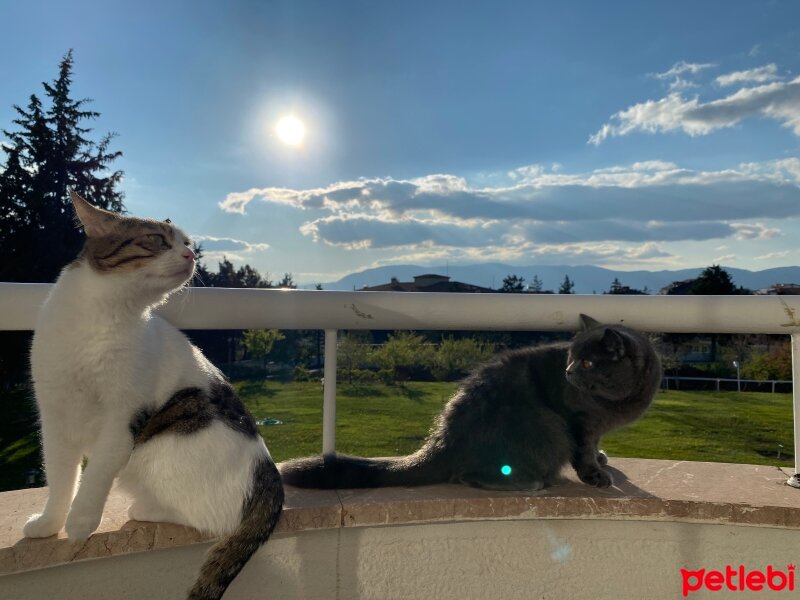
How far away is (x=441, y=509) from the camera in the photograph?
65.9 inches

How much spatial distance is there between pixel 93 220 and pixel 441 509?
4.20 ft

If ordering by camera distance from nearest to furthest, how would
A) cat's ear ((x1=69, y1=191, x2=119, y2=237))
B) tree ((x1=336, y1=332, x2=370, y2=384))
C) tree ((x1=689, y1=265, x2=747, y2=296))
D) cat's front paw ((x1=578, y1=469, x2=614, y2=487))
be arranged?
cat's ear ((x1=69, y1=191, x2=119, y2=237)), cat's front paw ((x1=578, y1=469, x2=614, y2=487)), tree ((x1=336, y1=332, x2=370, y2=384)), tree ((x1=689, y1=265, x2=747, y2=296))

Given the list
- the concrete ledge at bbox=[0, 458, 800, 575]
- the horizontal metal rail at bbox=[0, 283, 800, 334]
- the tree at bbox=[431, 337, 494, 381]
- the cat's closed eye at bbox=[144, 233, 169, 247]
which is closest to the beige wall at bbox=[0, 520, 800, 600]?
the concrete ledge at bbox=[0, 458, 800, 575]

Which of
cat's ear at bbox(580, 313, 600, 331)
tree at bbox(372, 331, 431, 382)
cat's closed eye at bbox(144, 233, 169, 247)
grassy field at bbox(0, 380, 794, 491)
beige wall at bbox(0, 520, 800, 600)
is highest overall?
cat's closed eye at bbox(144, 233, 169, 247)

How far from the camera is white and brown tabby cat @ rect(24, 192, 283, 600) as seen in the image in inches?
56.4

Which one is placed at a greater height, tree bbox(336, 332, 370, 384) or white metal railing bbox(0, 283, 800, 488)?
white metal railing bbox(0, 283, 800, 488)

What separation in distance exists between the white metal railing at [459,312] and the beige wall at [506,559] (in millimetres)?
378

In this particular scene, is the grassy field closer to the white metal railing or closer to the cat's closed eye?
the white metal railing

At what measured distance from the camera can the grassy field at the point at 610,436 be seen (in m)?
4.66

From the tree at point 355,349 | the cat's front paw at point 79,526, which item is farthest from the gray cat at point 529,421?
the tree at point 355,349

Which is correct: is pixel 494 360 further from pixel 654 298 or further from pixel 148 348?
pixel 148 348

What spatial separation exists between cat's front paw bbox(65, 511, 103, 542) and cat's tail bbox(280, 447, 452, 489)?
58 cm

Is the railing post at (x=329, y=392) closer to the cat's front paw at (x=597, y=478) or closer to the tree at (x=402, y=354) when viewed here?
the cat's front paw at (x=597, y=478)

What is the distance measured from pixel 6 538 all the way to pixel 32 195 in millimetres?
16048
